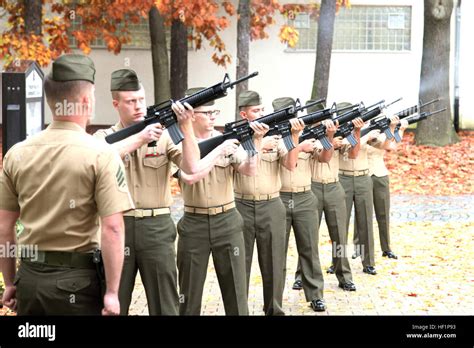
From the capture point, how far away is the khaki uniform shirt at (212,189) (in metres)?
8.10

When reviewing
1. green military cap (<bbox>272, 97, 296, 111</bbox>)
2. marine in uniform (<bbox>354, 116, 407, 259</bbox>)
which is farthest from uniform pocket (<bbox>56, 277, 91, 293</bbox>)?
marine in uniform (<bbox>354, 116, 407, 259</bbox>)

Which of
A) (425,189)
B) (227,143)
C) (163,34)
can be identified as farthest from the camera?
(163,34)

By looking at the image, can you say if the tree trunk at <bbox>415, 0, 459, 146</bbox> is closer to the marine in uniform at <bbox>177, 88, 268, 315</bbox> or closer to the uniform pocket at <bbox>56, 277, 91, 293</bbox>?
the marine in uniform at <bbox>177, 88, 268, 315</bbox>

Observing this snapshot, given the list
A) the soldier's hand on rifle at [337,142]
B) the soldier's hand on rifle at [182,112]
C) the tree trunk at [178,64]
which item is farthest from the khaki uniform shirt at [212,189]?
the tree trunk at [178,64]

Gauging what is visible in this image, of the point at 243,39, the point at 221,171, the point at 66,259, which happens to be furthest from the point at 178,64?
the point at 66,259

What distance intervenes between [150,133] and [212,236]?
126 centimetres

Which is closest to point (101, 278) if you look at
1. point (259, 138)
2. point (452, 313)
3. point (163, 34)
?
point (259, 138)

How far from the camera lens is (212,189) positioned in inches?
319

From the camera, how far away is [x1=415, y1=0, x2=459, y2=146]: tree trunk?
24.6 metres

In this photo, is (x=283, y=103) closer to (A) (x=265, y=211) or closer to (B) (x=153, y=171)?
(A) (x=265, y=211)

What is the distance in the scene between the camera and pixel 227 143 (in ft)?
26.8

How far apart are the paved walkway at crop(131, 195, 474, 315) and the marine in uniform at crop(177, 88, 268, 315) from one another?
167cm

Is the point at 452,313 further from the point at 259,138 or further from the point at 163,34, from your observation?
the point at 163,34

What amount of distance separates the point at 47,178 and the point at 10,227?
1.37ft
